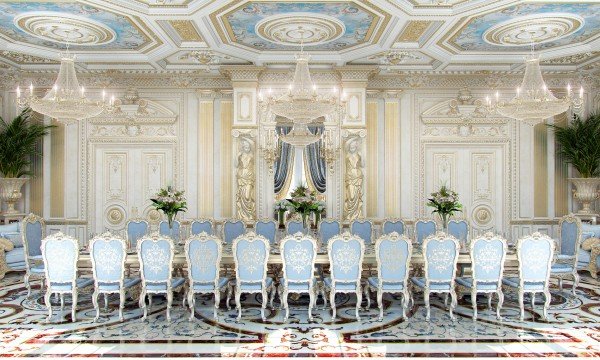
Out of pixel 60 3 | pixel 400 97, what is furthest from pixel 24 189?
pixel 400 97

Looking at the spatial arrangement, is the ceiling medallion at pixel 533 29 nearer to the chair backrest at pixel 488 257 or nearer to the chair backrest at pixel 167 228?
the chair backrest at pixel 488 257

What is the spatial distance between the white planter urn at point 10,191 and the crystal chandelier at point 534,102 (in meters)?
7.53

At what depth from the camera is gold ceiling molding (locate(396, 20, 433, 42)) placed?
6039mm

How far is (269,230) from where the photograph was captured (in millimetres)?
6883

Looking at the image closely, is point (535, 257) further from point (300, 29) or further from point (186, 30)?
point (186, 30)

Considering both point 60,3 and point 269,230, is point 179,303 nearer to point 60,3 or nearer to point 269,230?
point 269,230

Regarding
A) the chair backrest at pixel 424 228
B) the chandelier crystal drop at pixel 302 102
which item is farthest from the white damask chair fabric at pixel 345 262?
the chair backrest at pixel 424 228

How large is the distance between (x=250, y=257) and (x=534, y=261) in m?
2.93

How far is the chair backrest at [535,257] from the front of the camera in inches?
191

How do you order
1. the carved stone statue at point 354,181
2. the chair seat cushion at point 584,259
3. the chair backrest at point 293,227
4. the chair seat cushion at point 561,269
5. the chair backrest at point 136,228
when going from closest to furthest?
the chair seat cushion at point 561,269 < the chair backrest at point 136,228 < the chair backrest at point 293,227 < the chair seat cushion at point 584,259 < the carved stone statue at point 354,181

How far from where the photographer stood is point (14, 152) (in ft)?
25.9

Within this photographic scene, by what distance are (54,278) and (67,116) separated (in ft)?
6.22

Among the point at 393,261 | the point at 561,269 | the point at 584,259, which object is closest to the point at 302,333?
the point at 393,261

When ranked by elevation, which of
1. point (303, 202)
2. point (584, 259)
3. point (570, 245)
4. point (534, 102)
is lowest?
point (584, 259)
